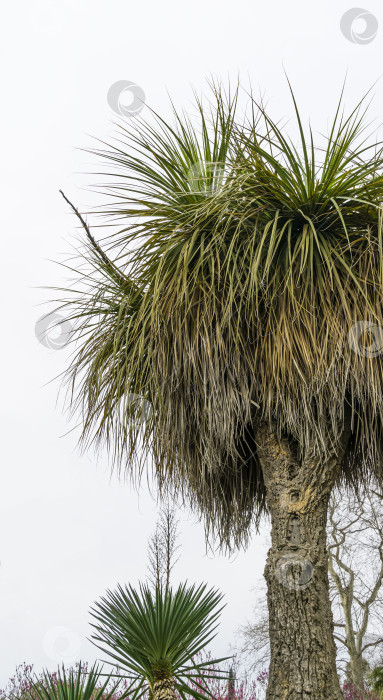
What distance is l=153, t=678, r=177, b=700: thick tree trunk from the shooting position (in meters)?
3.67

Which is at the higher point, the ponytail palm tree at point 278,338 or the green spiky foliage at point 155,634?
the ponytail palm tree at point 278,338

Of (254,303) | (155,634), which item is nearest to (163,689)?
(155,634)

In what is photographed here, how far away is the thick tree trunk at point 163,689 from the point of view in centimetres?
367

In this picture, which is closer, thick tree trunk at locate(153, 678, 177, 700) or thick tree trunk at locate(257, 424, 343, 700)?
thick tree trunk at locate(257, 424, 343, 700)

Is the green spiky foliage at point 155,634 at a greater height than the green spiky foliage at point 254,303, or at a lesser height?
lesser

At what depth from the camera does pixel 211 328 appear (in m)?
3.89

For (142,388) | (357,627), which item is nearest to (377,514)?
(357,627)

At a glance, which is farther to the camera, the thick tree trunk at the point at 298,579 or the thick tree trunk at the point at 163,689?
the thick tree trunk at the point at 163,689

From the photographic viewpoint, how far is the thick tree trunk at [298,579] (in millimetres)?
3512

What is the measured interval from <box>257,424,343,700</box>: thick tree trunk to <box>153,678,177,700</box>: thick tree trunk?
0.55 meters

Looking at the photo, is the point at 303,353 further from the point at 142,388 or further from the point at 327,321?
the point at 142,388

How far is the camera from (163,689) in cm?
369

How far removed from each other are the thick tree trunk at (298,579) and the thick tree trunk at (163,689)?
55cm

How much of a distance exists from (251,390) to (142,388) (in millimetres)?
857
